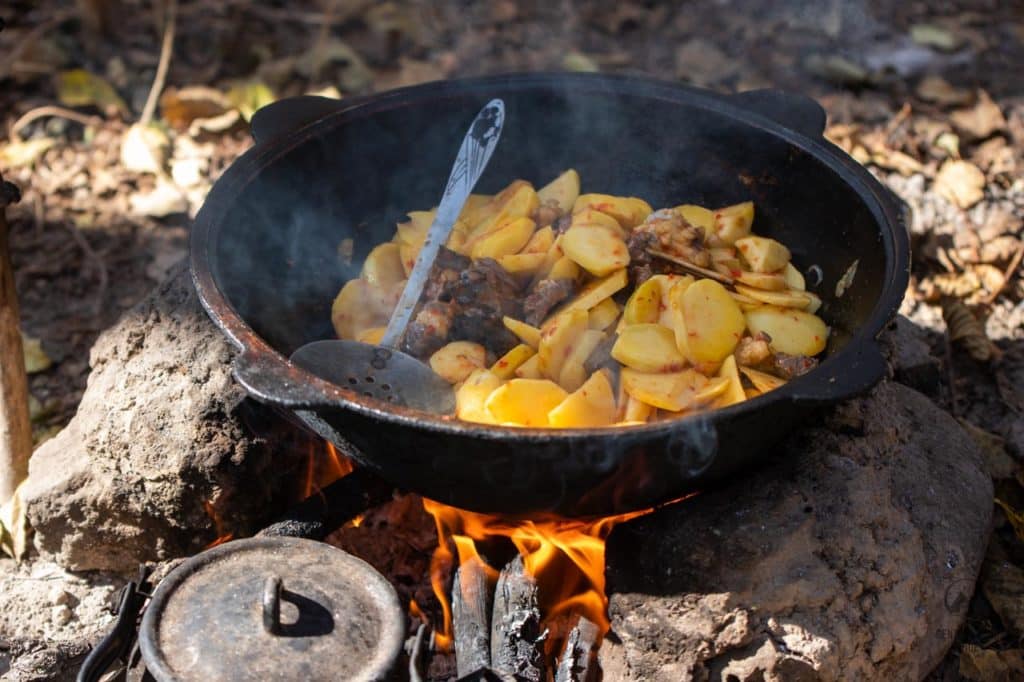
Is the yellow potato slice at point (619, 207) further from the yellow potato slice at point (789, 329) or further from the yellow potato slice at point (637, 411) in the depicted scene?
the yellow potato slice at point (637, 411)

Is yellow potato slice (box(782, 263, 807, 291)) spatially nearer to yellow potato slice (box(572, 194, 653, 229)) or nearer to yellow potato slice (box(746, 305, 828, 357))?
yellow potato slice (box(746, 305, 828, 357))

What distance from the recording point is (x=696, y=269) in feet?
8.68

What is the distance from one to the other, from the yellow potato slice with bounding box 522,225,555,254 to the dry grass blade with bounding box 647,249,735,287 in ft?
1.02

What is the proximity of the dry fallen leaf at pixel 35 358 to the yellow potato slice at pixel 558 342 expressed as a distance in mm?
2035

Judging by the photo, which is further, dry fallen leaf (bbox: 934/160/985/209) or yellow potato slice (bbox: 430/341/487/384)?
dry fallen leaf (bbox: 934/160/985/209)

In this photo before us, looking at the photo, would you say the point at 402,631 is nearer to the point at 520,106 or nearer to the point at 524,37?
the point at 520,106

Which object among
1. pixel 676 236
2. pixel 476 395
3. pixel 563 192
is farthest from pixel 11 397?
pixel 676 236

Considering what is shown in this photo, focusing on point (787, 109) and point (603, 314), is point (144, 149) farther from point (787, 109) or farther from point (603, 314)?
point (787, 109)

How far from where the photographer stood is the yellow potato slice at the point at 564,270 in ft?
8.83

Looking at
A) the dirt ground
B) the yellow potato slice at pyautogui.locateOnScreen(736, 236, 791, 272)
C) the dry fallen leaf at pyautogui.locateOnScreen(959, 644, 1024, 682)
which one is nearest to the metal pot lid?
the yellow potato slice at pyautogui.locateOnScreen(736, 236, 791, 272)

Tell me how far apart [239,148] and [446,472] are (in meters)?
2.93

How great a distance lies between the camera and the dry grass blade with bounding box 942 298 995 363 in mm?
3438

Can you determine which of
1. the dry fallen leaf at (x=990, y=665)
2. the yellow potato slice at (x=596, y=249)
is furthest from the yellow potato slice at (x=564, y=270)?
the dry fallen leaf at (x=990, y=665)

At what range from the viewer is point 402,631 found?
1.96m
